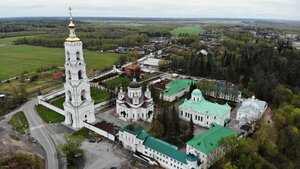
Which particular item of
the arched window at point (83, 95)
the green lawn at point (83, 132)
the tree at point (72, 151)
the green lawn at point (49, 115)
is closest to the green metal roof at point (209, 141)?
the tree at point (72, 151)

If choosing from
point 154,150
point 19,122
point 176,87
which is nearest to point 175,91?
point 176,87

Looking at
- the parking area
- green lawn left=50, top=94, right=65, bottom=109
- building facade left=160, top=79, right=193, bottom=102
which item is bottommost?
the parking area

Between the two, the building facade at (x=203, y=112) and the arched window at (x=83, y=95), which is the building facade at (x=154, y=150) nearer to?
the arched window at (x=83, y=95)

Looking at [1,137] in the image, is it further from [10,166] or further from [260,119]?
[260,119]

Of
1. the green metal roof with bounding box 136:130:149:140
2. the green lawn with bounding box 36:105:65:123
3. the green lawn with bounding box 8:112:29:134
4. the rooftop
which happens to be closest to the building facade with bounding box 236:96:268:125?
the green metal roof with bounding box 136:130:149:140

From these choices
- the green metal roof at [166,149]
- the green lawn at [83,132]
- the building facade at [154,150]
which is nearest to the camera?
the building facade at [154,150]

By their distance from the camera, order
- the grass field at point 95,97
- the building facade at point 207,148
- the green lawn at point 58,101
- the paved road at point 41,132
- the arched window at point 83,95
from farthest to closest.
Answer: the grass field at point 95,97 < the green lawn at point 58,101 < the arched window at point 83,95 < the paved road at point 41,132 < the building facade at point 207,148

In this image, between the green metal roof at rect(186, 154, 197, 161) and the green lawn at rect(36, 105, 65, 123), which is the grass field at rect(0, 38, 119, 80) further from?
the green metal roof at rect(186, 154, 197, 161)
